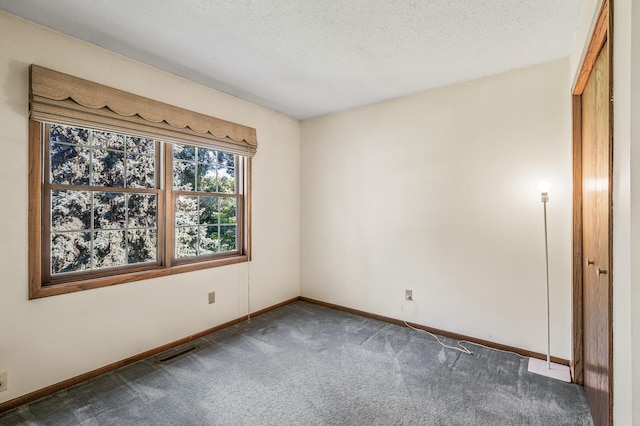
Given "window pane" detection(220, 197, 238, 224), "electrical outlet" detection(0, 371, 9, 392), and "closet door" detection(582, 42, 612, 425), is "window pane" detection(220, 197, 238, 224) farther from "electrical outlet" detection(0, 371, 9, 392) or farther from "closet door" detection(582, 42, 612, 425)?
"closet door" detection(582, 42, 612, 425)

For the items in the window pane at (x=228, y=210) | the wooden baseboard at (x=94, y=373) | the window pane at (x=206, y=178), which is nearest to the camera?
the wooden baseboard at (x=94, y=373)

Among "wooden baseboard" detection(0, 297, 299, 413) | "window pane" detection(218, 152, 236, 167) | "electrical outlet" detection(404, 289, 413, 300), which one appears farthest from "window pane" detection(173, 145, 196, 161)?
"electrical outlet" detection(404, 289, 413, 300)

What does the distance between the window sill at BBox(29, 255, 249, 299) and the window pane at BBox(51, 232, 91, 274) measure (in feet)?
0.47

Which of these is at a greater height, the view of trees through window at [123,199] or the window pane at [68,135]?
the window pane at [68,135]

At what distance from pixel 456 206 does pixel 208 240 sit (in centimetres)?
261

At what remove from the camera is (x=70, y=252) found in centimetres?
230

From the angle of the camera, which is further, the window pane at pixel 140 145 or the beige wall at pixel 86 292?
the window pane at pixel 140 145

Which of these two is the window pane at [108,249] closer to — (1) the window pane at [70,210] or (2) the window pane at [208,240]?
(1) the window pane at [70,210]

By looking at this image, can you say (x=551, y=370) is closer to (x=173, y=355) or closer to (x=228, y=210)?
(x=173, y=355)

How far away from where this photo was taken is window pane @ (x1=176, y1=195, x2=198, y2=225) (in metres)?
2.98

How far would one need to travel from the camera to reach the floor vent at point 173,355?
2.55 metres

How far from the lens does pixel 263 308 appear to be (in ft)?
12.2

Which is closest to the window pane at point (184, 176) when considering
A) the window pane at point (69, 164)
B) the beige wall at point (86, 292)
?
the beige wall at point (86, 292)

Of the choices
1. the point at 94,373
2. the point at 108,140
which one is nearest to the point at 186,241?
the point at 108,140
